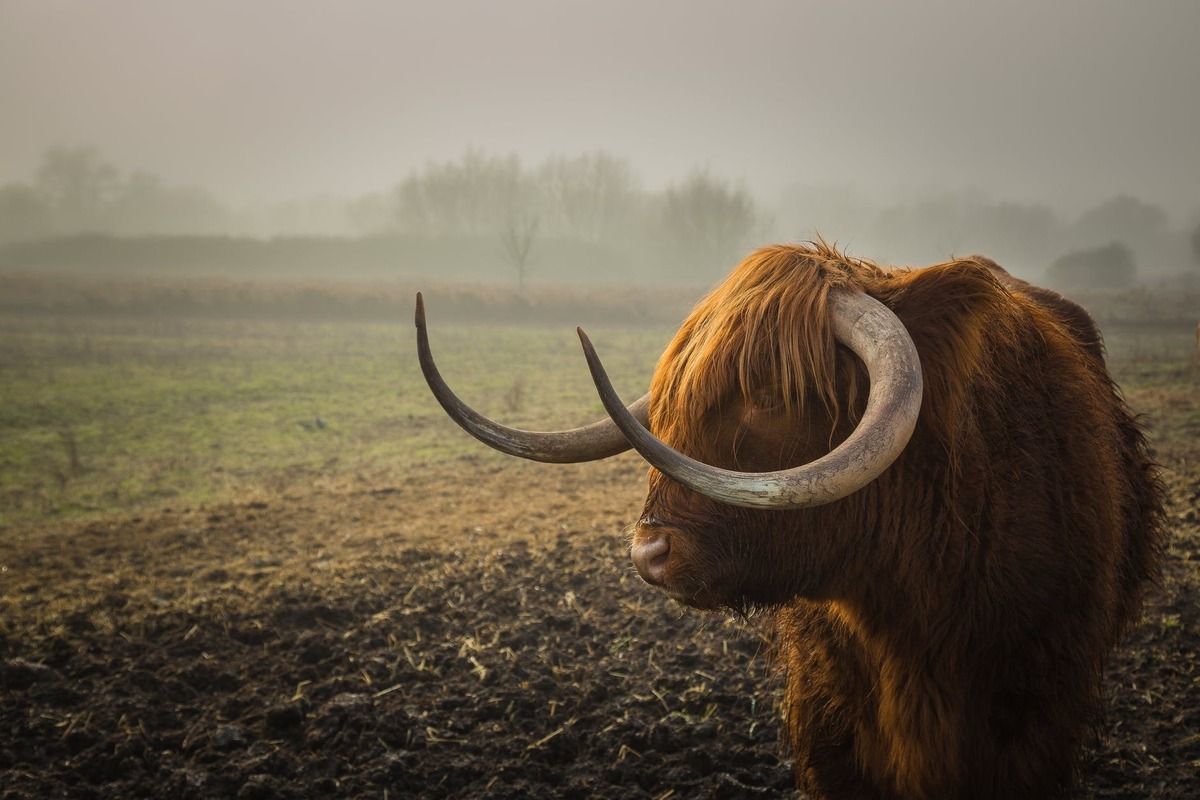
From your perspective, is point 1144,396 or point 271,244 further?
point 271,244

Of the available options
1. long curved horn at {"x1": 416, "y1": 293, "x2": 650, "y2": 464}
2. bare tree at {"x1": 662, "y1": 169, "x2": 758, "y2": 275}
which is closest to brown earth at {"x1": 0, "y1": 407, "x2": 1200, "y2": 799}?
long curved horn at {"x1": 416, "y1": 293, "x2": 650, "y2": 464}

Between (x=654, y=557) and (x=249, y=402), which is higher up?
(x=654, y=557)

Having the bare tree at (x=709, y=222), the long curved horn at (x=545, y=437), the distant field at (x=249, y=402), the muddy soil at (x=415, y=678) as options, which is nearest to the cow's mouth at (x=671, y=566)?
the long curved horn at (x=545, y=437)

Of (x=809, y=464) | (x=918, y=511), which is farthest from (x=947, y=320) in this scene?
(x=809, y=464)

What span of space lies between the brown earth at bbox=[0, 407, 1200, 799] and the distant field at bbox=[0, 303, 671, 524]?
3169mm

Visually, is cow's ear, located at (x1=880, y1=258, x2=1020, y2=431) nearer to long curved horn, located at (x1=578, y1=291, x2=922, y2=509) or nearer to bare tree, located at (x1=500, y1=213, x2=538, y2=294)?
long curved horn, located at (x1=578, y1=291, x2=922, y2=509)

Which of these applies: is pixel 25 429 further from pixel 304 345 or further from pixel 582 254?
pixel 582 254

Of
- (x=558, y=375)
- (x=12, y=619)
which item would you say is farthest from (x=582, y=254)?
(x=12, y=619)

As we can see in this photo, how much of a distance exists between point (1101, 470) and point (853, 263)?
1138 mm

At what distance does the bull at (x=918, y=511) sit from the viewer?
2297mm

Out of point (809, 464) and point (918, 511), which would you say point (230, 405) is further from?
point (809, 464)

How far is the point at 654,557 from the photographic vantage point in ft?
7.38

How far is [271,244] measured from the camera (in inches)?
2520

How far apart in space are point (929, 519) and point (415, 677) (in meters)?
3.34
